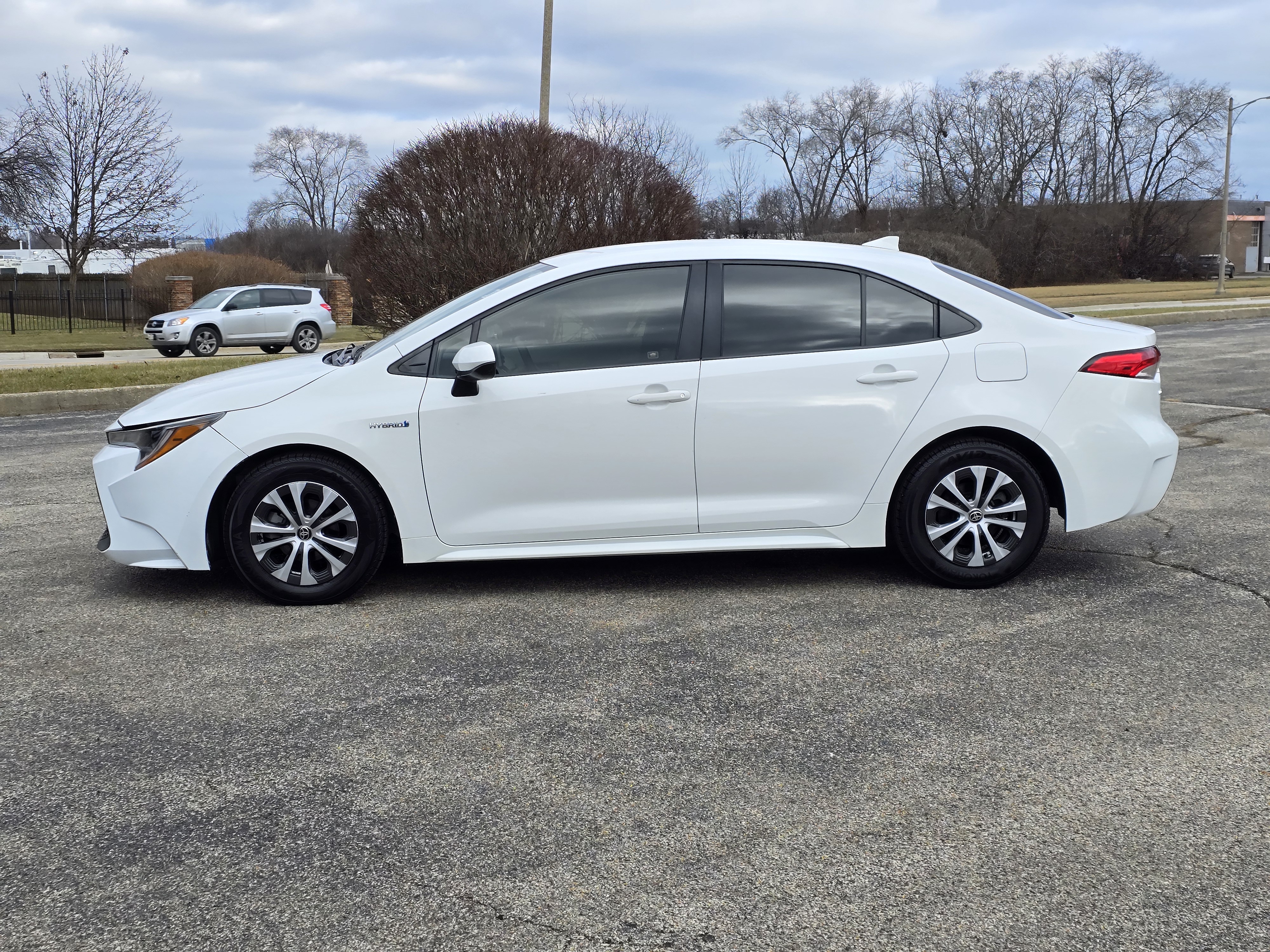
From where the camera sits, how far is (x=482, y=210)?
1691cm

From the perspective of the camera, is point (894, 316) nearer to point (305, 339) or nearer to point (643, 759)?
point (643, 759)

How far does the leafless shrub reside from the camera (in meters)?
16.9

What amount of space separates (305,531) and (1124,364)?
12.5 feet

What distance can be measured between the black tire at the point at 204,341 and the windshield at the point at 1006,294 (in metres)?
21.7

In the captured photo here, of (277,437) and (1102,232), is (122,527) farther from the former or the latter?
(1102,232)

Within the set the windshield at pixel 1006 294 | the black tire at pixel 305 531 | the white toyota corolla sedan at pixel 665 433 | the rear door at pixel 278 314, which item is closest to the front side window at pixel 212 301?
the rear door at pixel 278 314

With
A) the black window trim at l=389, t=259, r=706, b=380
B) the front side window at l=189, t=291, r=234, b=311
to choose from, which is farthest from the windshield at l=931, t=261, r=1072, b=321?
the front side window at l=189, t=291, r=234, b=311

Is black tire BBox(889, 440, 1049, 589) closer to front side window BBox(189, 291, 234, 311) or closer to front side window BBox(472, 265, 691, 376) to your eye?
front side window BBox(472, 265, 691, 376)

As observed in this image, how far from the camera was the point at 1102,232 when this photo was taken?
68500 mm

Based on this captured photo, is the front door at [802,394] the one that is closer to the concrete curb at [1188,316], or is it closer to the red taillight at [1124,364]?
→ the red taillight at [1124,364]

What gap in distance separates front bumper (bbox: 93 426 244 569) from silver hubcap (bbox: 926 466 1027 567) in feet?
10.3

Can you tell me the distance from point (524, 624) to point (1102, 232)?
7109 cm

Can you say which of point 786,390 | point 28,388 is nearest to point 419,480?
point 786,390

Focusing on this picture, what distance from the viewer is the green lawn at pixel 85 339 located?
87.7 ft
